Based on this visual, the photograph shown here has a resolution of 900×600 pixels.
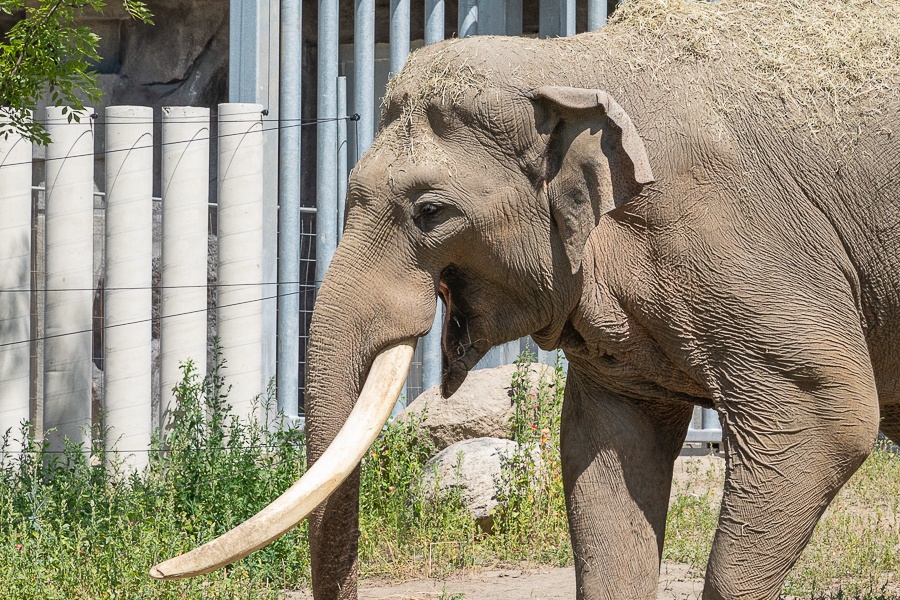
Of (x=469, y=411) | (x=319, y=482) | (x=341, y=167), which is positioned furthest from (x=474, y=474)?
(x=319, y=482)

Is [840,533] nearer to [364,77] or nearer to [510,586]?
[510,586]

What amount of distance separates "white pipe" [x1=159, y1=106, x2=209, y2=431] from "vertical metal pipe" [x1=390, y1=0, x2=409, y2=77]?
1.63m

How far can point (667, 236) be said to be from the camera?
11.6 ft

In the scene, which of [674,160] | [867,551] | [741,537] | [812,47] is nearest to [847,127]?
[812,47]

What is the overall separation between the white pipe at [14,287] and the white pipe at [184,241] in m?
0.75

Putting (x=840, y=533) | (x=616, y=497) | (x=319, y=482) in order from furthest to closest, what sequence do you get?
(x=840, y=533) → (x=616, y=497) → (x=319, y=482)

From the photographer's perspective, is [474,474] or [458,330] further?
[474,474]

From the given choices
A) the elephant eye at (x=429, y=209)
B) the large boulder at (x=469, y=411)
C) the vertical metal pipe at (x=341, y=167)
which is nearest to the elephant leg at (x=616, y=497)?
the elephant eye at (x=429, y=209)

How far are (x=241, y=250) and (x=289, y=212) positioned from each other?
1117mm

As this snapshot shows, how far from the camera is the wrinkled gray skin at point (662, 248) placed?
3.45 meters

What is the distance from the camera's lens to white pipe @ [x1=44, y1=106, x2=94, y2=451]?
7051 millimetres

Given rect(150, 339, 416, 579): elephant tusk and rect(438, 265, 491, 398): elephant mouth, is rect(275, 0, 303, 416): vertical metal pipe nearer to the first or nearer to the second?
rect(438, 265, 491, 398): elephant mouth

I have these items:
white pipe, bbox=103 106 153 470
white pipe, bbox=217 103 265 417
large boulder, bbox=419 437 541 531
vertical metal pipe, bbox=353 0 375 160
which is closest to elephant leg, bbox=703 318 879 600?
large boulder, bbox=419 437 541 531

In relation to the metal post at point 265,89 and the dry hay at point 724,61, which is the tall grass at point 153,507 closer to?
the metal post at point 265,89
